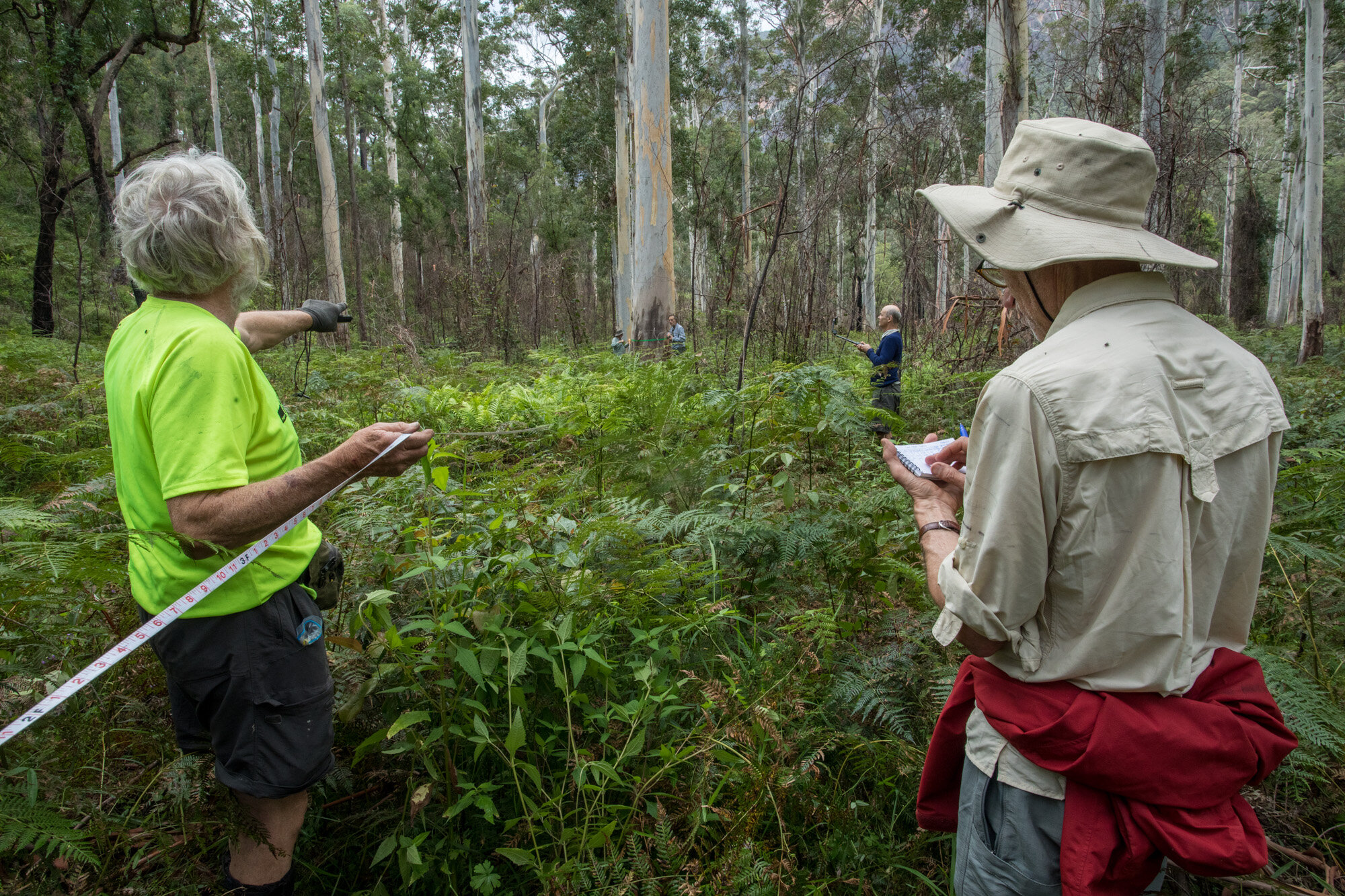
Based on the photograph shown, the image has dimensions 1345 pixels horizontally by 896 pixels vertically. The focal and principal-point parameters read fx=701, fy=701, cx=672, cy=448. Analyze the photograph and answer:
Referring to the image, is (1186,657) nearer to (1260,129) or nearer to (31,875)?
(31,875)

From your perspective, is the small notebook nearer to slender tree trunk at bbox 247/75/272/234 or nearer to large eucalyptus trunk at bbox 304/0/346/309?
large eucalyptus trunk at bbox 304/0/346/309

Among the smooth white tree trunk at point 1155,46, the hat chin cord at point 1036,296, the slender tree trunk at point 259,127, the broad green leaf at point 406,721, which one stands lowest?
the broad green leaf at point 406,721

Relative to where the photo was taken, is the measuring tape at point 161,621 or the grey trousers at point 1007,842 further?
the measuring tape at point 161,621

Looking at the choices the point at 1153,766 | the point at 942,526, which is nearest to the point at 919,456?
the point at 942,526

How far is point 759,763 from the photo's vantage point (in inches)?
78.4

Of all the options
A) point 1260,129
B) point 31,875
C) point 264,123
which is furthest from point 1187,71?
point 264,123

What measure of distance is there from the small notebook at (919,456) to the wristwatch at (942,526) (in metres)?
0.13

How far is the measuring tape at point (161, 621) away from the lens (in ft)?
4.31

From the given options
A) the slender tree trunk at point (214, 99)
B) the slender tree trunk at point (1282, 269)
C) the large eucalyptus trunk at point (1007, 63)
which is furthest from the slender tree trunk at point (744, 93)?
the slender tree trunk at point (214, 99)

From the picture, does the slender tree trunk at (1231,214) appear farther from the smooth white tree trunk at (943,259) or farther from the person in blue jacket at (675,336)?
the person in blue jacket at (675,336)

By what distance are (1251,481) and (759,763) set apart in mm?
1378

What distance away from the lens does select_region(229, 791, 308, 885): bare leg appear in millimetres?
1749

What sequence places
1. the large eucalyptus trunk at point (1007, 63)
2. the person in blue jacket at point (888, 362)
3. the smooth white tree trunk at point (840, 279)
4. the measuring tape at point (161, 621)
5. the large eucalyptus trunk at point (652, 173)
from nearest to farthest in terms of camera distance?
the measuring tape at point (161, 621) < the person in blue jacket at point (888, 362) < the large eucalyptus trunk at point (1007, 63) < the large eucalyptus trunk at point (652, 173) < the smooth white tree trunk at point (840, 279)

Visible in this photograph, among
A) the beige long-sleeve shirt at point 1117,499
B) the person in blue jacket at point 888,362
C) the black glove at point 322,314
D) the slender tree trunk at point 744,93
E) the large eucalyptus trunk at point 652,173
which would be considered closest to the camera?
the beige long-sleeve shirt at point 1117,499
